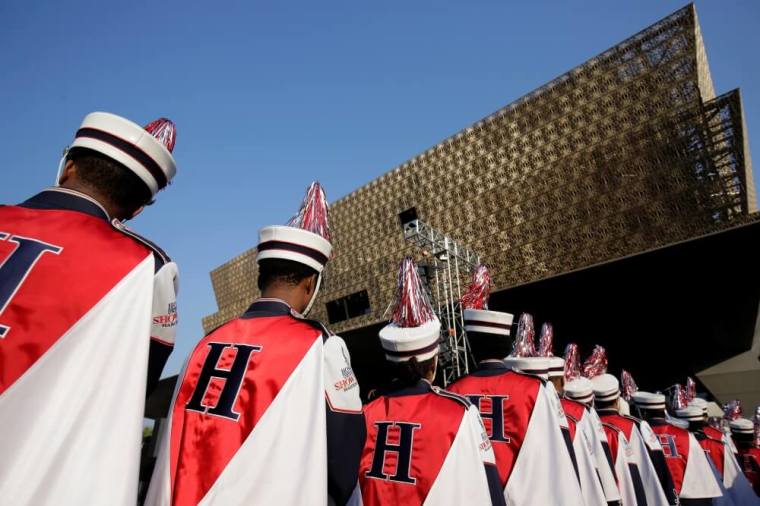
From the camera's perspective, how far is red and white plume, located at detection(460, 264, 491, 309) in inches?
164

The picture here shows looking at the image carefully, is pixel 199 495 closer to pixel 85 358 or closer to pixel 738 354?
pixel 85 358

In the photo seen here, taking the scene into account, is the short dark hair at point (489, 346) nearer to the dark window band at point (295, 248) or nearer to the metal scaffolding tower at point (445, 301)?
the dark window band at point (295, 248)

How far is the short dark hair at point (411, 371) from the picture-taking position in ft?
8.21

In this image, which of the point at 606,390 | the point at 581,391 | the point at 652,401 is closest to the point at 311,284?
the point at 581,391

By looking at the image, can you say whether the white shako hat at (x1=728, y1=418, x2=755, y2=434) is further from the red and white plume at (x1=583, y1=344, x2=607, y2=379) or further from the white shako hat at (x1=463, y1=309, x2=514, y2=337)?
the white shako hat at (x1=463, y1=309, x2=514, y2=337)

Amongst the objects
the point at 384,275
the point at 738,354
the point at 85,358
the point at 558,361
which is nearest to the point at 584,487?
the point at 558,361

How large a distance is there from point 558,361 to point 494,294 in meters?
14.8

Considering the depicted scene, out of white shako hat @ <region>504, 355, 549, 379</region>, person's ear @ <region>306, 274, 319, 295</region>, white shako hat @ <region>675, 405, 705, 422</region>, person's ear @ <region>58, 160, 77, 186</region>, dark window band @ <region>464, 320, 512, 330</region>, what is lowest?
white shako hat @ <region>675, 405, 705, 422</region>

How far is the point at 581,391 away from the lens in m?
5.40

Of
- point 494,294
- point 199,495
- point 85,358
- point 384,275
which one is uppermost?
point 384,275

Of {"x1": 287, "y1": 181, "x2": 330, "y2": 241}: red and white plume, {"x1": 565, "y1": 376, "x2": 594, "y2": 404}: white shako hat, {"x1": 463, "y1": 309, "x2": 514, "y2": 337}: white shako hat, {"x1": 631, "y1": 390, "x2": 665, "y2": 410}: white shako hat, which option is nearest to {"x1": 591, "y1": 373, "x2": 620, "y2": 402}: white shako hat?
{"x1": 565, "y1": 376, "x2": 594, "y2": 404}: white shako hat

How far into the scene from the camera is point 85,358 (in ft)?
3.16

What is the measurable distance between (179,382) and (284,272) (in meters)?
0.50

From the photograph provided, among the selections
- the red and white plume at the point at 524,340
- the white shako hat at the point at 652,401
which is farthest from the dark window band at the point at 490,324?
the white shako hat at the point at 652,401
